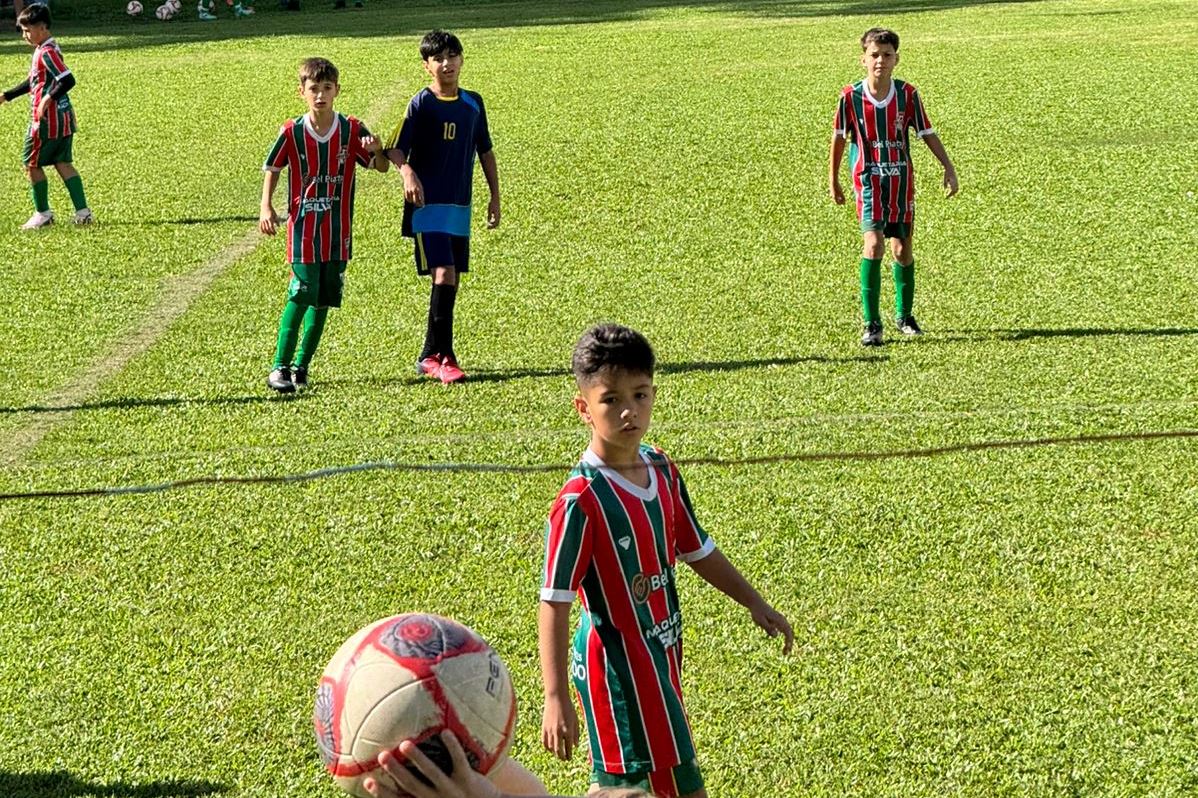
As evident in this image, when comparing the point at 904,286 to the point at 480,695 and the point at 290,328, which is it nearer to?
the point at 290,328

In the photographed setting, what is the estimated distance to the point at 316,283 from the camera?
1023 centimetres

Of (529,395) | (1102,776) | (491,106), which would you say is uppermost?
(491,106)

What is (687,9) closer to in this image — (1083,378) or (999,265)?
(999,265)

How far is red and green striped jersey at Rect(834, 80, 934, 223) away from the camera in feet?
35.5

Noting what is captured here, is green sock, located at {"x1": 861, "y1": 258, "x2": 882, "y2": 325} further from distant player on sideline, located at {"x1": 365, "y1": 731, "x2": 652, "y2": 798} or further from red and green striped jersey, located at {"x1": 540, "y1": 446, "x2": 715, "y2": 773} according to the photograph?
distant player on sideline, located at {"x1": 365, "y1": 731, "x2": 652, "y2": 798}

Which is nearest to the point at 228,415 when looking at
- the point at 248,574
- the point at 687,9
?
the point at 248,574

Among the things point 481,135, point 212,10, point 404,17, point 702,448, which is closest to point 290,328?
point 481,135

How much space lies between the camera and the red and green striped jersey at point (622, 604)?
4352mm

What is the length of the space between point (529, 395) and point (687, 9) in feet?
78.3

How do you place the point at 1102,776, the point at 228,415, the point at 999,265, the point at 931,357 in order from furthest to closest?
the point at 999,265 → the point at 931,357 → the point at 228,415 → the point at 1102,776

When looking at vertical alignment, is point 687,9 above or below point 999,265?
above

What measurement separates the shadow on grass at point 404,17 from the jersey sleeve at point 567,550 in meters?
26.4

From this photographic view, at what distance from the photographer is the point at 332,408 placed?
394 inches

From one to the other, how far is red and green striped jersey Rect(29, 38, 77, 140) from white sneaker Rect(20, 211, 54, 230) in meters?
1.00
